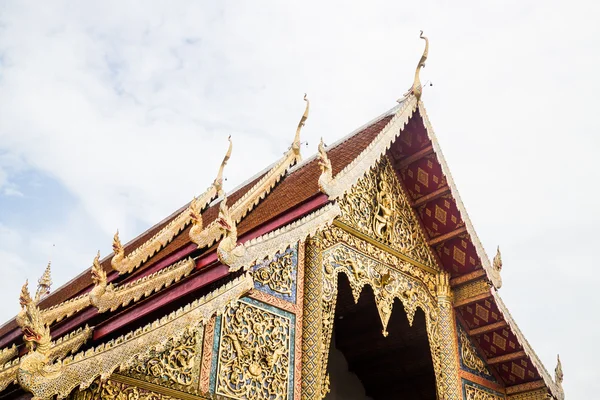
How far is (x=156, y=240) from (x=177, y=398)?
3282 millimetres

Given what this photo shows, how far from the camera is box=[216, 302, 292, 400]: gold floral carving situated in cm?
462

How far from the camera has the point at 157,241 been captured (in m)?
7.34

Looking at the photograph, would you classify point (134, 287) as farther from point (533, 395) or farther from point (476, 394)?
point (533, 395)

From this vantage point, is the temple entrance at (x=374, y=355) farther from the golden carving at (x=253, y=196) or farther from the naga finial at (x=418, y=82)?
the naga finial at (x=418, y=82)

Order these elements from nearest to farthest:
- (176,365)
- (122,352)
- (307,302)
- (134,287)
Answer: (122,352)
(176,365)
(134,287)
(307,302)

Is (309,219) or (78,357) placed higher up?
(309,219)

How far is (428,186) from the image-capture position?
6.93 meters

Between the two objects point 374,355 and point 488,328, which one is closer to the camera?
point 488,328

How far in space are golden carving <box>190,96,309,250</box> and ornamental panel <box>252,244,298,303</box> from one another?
0.41m

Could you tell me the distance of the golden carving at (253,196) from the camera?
5.27 meters

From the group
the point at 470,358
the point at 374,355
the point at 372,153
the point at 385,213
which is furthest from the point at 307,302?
the point at 374,355

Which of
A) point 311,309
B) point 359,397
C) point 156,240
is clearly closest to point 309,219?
point 311,309

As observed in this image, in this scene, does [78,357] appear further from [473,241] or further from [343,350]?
[343,350]

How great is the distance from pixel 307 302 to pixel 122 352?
6.21 ft
